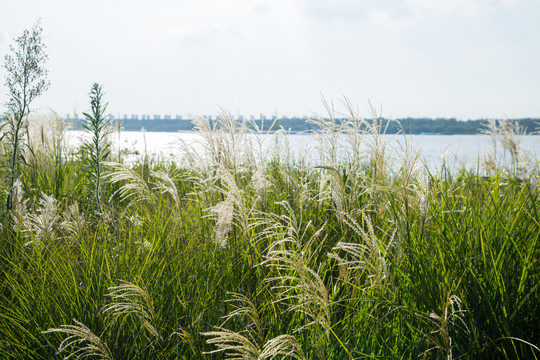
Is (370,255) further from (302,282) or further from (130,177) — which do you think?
(130,177)

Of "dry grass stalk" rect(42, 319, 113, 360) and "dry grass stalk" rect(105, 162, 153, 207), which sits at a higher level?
"dry grass stalk" rect(105, 162, 153, 207)

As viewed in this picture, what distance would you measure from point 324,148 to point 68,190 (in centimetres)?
287

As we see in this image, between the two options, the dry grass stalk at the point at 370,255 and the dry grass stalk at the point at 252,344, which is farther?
the dry grass stalk at the point at 370,255

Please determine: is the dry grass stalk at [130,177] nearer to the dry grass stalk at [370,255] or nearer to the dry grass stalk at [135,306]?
the dry grass stalk at [135,306]

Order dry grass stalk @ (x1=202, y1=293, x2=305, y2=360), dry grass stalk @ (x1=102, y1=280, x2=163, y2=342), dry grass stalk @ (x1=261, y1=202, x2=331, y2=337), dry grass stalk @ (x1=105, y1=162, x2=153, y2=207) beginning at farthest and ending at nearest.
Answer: dry grass stalk @ (x1=105, y1=162, x2=153, y2=207) < dry grass stalk @ (x1=102, y1=280, x2=163, y2=342) < dry grass stalk @ (x1=261, y1=202, x2=331, y2=337) < dry grass stalk @ (x1=202, y1=293, x2=305, y2=360)

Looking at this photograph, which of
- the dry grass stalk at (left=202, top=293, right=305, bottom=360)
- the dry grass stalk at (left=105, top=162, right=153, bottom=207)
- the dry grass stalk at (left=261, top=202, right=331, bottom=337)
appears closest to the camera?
the dry grass stalk at (left=202, top=293, right=305, bottom=360)

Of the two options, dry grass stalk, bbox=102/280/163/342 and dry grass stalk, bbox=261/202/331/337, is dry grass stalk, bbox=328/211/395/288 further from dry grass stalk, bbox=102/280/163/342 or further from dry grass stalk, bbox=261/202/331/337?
dry grass stalk, bbox=102/280/163/342

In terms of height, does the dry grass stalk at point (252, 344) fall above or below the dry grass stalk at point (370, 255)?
below

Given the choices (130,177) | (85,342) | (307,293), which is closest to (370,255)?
(307,293)

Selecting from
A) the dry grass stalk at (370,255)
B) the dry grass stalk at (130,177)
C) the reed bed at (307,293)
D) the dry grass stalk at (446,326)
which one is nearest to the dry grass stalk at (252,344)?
the reed bed at (307,293)

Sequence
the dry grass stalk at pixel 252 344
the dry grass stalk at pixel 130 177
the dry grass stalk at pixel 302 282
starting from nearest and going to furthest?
the dry grass stalk at pixel 252 344 → the dry grass stalk at pixel 302 282 → the dry grass stalk at pixel 130 177

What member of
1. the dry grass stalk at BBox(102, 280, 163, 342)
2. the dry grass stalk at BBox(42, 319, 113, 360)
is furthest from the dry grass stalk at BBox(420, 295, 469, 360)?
the dry grass stalk at BBox(42, 319, 113, 360)

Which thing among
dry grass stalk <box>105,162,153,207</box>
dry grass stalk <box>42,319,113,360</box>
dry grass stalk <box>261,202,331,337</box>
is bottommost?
dry grass stalk <box>42,319,113,360</box>

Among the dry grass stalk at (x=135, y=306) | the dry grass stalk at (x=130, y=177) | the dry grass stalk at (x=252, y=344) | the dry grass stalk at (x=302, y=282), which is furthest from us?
the dry grass stalk at (x=130, y=177)
